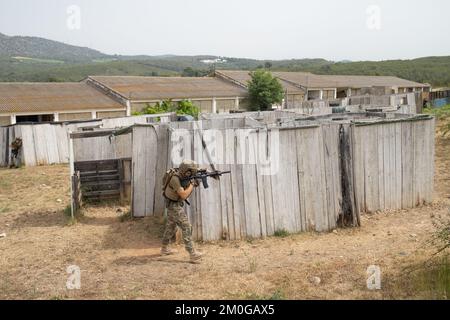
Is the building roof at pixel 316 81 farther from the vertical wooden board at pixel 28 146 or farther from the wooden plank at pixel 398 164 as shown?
the wooden plank at pixel 398 164

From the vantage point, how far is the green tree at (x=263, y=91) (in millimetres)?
39281

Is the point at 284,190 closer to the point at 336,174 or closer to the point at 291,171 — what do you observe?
the point at 291,171

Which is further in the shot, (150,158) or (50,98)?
(50,98)

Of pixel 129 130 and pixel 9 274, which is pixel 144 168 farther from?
pixel 9 274

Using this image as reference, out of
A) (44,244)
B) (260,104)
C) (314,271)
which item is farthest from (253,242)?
(260,104)

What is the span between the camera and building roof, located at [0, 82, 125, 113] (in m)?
28.7

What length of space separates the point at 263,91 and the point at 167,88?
342 inches

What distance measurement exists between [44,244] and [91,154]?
3052 millimetres

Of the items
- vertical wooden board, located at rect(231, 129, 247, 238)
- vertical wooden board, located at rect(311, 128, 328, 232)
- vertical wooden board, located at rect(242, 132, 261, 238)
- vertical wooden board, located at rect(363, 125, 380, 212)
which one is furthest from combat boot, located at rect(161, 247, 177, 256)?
vertical wooden board, located at rect(363, 125, 380, 212)

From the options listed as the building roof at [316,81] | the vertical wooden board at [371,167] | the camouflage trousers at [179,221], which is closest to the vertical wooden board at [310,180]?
the vertical wooden board at [371,167]

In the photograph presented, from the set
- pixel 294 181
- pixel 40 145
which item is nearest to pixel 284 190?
pixel 294 181

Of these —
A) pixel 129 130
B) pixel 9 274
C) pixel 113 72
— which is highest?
pixel 113 72

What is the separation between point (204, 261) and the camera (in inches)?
266

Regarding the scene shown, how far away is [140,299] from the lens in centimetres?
548
